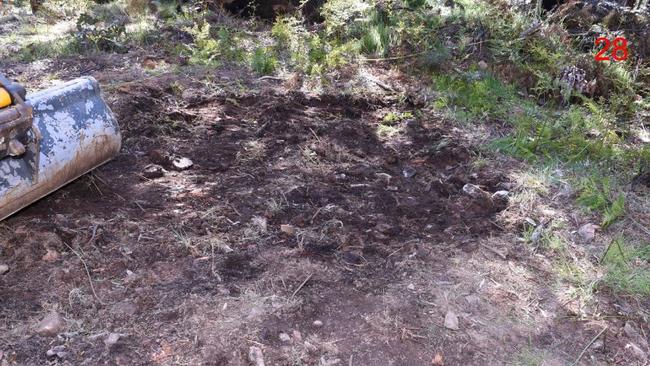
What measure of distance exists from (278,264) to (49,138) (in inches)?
46.0

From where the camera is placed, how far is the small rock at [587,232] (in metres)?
2.97

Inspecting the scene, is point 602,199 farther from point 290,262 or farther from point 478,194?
point 290,262

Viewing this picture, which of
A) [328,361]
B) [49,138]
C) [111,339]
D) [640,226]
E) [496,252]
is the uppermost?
[49,138]

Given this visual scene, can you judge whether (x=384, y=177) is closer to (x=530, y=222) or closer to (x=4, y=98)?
(x=530, y=222)

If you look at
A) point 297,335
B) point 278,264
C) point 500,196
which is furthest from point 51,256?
point 500,196

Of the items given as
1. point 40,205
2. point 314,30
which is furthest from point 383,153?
point 314,30

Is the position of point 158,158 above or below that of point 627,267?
above

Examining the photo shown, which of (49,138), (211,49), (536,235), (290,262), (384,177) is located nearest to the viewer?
(49,138)

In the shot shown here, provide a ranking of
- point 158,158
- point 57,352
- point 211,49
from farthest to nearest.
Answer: point 211,49
point 158,158
point 57,352

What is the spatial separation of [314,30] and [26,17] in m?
3.26

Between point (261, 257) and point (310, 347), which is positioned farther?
point (261, 257)

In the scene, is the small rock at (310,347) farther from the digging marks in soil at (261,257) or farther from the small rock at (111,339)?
the small rock at (111,339)

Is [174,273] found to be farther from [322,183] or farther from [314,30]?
[314,30]

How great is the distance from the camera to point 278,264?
251cm
